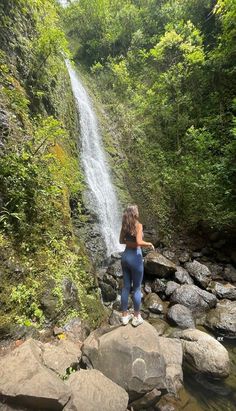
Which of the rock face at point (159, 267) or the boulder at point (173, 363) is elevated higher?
the rock face at point (159, 267)

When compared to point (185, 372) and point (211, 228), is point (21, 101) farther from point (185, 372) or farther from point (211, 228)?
point (211, 228)

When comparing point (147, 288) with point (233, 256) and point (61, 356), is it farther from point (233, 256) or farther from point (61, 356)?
point (61, 356)

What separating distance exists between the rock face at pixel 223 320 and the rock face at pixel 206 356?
1360 millimetres

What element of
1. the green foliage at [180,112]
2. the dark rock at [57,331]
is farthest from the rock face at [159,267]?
the dark rock at [57,331]

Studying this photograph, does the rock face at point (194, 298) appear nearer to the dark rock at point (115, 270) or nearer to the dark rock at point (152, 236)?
the dark rock at point (115, 270)

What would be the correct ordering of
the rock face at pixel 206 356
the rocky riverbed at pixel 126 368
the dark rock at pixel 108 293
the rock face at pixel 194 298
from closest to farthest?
the rocky riverbed at pixel 126 368 → the rock face at pixel 206 356 → the rock face at pixel 194 298 → the dark rock at pixel 108 293

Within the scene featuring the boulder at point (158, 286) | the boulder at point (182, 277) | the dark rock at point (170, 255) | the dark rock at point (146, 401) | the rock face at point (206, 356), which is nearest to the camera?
the dark rock at point (146, 401)

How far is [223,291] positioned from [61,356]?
5549 mm

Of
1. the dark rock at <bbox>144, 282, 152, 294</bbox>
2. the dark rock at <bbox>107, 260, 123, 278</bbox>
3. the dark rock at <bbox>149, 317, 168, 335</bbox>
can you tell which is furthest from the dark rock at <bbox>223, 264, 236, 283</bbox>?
the dark rock at <bbox>107, 260, 123, 278</bbox>

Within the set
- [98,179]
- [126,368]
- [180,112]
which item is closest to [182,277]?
[126,368]

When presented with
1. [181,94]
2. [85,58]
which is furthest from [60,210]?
[85,58]

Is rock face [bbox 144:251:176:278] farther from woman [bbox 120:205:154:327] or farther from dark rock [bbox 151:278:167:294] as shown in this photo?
woman [bbox 120:205:154:327]

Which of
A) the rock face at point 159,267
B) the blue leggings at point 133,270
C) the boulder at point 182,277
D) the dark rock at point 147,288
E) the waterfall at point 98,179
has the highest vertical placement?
the waterfall at point 98,179

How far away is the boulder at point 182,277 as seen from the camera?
792cm
